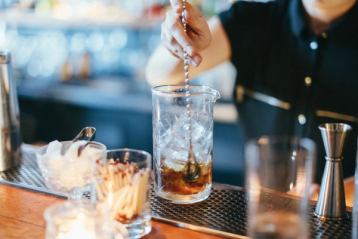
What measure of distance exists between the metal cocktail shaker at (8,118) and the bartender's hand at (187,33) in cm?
39

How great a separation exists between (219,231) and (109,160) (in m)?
0.24

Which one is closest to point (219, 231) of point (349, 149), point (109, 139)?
point (349, 149)

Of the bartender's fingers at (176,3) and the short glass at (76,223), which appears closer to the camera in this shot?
the short glass at (76,223)

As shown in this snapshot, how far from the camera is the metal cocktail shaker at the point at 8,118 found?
129cm

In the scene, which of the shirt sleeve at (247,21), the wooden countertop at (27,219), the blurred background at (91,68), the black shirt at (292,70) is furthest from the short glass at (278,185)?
the blurred background at (91,68)

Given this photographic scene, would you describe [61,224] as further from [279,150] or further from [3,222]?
[279,150]

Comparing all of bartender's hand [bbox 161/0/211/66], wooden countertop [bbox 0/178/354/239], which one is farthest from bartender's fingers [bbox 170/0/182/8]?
wooden countertop [bbox 0/178/354/239]

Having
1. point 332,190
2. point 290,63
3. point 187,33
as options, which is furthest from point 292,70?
point 332,190

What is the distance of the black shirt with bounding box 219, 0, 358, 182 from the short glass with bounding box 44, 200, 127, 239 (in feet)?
3.36

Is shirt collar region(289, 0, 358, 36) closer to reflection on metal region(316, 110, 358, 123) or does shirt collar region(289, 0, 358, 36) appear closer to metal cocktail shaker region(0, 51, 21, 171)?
reflection on metal region(316, 110, 358, 123)

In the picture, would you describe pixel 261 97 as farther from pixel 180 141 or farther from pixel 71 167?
pixel 71 167

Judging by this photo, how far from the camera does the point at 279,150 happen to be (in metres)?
0.82

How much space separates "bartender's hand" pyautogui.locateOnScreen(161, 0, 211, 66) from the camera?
1.19 m

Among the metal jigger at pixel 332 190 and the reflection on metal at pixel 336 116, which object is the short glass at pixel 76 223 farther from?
the reflection on metal at pixel 336 116
